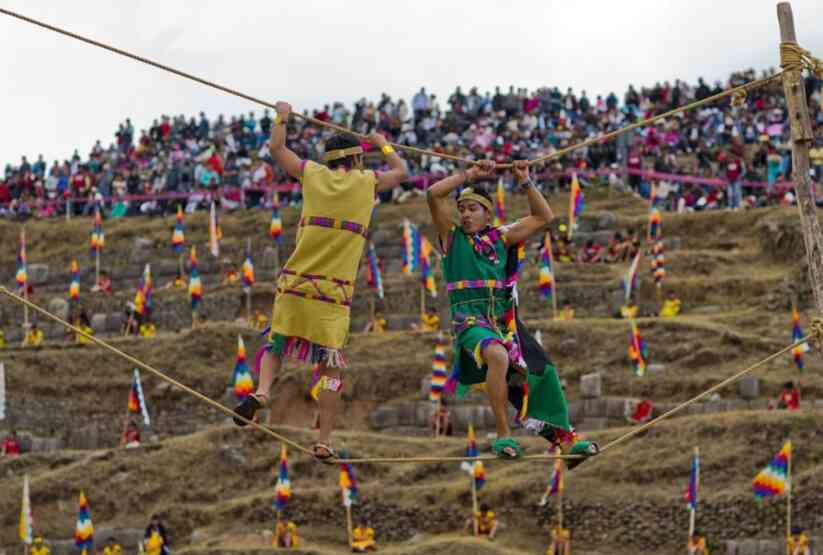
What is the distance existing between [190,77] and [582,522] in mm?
22535

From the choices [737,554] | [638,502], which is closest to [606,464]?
[638,502]

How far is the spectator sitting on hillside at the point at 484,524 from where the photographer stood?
35.7 metres

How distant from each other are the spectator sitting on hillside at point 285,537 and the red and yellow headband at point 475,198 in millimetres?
20875

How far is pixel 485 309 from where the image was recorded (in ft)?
50.6

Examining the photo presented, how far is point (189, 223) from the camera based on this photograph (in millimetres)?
58500

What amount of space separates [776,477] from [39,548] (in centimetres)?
1309

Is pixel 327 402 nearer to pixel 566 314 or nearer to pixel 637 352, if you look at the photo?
pixel 637 352

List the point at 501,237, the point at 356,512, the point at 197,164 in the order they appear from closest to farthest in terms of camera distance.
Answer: the point at 501,237
the point at 356,512
the point at 197,164

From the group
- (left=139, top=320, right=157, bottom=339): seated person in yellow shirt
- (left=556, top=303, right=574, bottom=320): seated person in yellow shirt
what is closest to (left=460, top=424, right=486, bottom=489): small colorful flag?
(left=556, top=303, right=574, bottom=320): seated person in yellow shirt

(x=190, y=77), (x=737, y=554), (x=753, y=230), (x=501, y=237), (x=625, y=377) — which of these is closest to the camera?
(x=190, y=77)

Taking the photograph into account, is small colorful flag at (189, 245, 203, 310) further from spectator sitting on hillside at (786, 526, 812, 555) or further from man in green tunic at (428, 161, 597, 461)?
man in green tunic at (428, 161, 597, 461)

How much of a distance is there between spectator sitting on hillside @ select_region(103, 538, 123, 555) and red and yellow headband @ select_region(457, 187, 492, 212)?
2326cm

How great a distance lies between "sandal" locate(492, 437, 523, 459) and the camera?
1479cm

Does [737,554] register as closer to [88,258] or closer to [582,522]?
[582,522]
